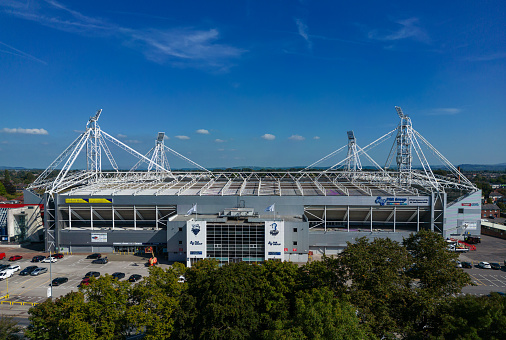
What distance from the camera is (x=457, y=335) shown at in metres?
17.1

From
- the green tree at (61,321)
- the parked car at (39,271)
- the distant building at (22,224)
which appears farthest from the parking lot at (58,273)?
the green tree at (61,321)

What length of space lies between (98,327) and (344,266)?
20180mm

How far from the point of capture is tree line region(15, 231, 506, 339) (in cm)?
1831

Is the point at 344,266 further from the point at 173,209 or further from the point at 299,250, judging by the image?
the point at 173,209

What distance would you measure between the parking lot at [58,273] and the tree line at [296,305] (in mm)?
18028

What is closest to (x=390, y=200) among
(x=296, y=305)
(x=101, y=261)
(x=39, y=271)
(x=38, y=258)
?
(x=296, y=305)

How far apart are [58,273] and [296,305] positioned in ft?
133

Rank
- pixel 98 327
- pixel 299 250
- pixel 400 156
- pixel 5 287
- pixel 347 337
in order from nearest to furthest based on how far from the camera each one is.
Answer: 1. pixel 347 337
2. pixel 98 327
3. pixel 5 287
4. pixel 299 250
5. pixel 400 156

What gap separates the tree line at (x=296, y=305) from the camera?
18.3m

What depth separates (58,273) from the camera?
42.9m

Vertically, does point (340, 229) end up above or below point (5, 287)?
above

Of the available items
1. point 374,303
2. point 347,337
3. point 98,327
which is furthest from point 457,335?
point 98,327

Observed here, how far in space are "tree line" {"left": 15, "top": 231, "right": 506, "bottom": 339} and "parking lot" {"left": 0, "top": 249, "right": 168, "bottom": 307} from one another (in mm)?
18028

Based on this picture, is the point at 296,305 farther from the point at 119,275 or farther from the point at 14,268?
the point at 14,268
